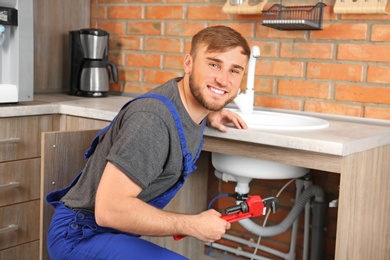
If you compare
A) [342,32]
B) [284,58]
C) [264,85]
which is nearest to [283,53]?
[284,58]

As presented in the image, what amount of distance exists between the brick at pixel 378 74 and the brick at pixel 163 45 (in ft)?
3.09

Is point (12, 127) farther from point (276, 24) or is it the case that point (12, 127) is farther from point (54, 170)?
point (276, 24)

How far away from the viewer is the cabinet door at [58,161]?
1.84m

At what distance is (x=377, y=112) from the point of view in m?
2.23

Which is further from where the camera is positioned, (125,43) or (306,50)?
(125,43)

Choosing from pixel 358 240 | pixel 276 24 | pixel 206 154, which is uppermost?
pixel 276 24

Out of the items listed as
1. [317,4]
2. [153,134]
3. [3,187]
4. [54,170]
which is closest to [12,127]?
[3,187]

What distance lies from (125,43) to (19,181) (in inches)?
38.8

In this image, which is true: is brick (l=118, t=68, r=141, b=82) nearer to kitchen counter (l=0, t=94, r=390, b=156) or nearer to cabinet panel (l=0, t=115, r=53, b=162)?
kitchen counter (l=0, t=94, r=390, b=156)

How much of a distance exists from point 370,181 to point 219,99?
0.62m

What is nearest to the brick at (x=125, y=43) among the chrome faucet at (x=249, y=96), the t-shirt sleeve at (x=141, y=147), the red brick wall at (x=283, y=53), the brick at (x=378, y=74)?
the red brick wall at (x=283, y=53)

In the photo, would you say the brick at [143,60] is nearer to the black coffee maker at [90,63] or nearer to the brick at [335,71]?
the black coffee maker at [90,63]

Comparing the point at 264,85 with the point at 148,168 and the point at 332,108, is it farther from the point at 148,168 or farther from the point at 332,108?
the point at 148,168

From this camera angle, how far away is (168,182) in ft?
5.50
